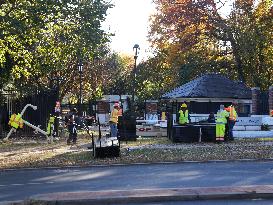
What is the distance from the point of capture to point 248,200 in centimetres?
992

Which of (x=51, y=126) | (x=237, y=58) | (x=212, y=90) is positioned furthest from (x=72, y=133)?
(x=237, y=58)

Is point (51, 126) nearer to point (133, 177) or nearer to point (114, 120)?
point (114, 120)

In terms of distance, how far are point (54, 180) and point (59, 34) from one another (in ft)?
33.3

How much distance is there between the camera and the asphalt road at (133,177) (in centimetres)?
1203

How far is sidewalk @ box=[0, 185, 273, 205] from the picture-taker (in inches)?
384

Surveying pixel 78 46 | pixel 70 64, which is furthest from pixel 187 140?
pixel 70 64

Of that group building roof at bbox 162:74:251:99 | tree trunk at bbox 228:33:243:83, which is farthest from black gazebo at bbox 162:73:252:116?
tree trunk at bbox 228:33:243:83

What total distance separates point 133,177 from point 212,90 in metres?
21.9

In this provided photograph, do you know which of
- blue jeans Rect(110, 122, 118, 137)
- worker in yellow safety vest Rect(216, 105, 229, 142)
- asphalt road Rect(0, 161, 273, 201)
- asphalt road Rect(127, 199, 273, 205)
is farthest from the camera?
blue jeans Rect(110, 122, 118, 137)

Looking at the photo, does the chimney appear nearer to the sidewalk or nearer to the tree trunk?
the tree trunk

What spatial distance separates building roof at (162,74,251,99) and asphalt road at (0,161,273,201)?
1741 cm

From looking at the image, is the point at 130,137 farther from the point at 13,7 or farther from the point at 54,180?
the point at 54,180

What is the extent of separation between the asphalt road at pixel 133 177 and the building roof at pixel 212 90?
17.4 meters

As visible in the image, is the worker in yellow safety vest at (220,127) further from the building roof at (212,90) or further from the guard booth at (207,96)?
the building roof at (212,90)
